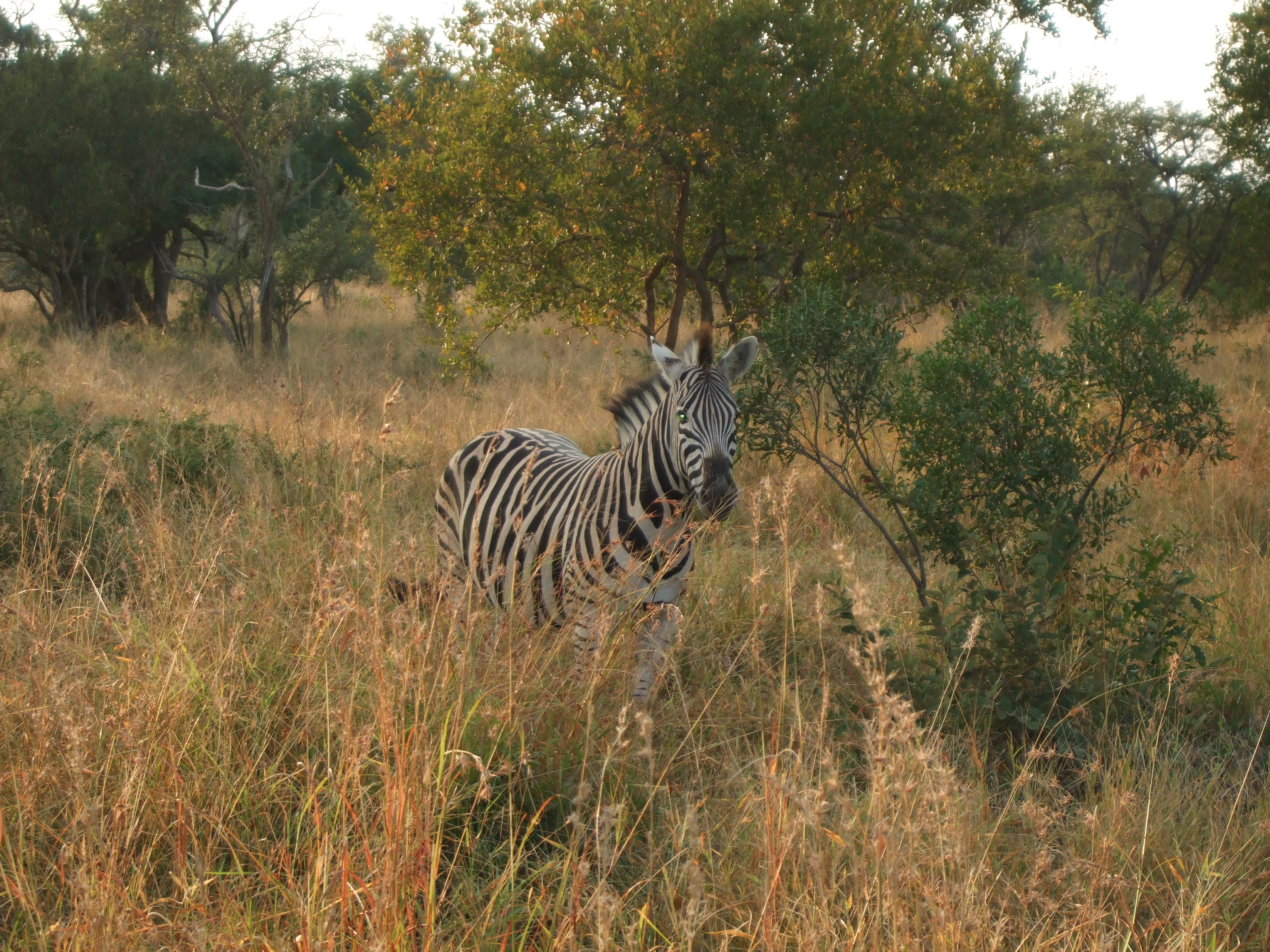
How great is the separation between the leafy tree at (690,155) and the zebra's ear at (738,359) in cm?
406

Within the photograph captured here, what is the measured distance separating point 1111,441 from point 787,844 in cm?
327

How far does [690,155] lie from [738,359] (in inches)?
179

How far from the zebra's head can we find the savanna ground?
0.48 m

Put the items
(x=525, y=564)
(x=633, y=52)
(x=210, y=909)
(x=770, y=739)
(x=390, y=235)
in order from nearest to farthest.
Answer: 1. (x=210, y=909)
2. (x=770, y=739)
3. (x=525, y=564)
4. (x=633, y=52)
5. (x=390, y=235)

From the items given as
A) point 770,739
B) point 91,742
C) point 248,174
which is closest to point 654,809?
point 770,739

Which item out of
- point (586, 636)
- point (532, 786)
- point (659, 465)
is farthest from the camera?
point (659, 465)

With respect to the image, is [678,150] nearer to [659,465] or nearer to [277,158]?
[659,465]

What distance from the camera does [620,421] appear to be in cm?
439

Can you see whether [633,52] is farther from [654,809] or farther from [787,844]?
[787,844]

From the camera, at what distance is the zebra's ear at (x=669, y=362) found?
402 cm

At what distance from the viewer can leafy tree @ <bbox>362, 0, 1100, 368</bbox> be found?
25.1 ft

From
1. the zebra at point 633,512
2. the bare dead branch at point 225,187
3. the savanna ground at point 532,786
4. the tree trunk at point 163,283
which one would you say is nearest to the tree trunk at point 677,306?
the zebra at point 633,512

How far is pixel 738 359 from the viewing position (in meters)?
4.13

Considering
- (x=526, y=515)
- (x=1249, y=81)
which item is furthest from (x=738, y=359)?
(x=1249, y=81)
